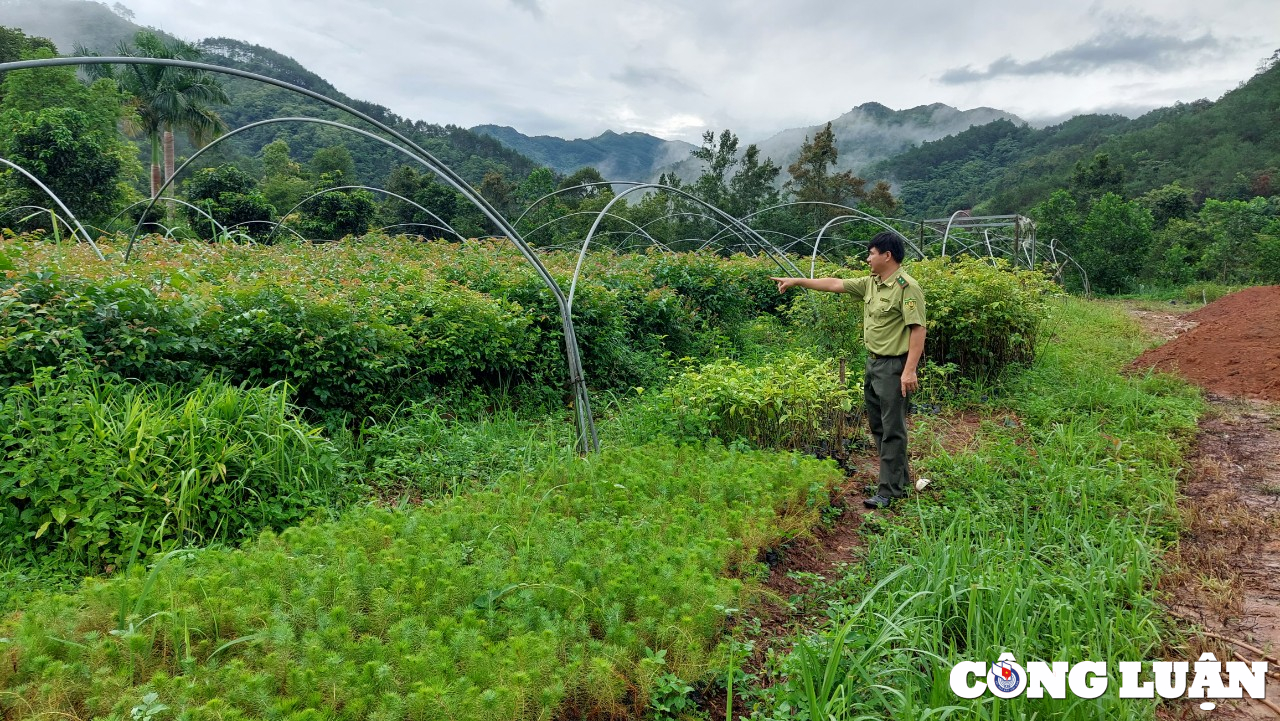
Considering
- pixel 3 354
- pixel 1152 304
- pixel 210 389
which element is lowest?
pixel 1152 304

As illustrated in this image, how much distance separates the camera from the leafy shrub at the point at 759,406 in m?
4.89

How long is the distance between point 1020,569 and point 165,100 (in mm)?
32295

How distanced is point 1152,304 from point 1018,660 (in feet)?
66.7

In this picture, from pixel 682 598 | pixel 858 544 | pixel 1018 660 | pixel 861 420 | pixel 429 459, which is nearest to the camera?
pixel 1018 660

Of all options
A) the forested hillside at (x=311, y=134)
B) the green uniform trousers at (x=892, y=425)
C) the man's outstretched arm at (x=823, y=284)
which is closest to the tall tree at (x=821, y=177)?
the forested hillside at (x=311, y=134)

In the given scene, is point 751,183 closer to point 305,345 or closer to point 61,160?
point 61,160

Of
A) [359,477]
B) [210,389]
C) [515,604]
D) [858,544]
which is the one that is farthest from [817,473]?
[210,389]

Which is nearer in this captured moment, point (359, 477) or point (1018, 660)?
point (1018, 660)

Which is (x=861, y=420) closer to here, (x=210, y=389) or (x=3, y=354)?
(x=210, y=389)

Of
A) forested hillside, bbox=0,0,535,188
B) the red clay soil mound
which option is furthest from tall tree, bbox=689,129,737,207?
the red clay soil mound

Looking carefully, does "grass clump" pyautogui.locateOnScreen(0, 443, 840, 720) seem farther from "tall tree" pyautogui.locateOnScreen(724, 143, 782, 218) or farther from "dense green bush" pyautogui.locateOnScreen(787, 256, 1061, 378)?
"tall tree" pyautogui.locateOnScreen(724, 143, 782, 218)

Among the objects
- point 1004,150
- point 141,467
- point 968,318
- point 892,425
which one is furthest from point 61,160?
point 1004,150

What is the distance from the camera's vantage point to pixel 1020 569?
301 centimetres

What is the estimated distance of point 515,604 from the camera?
2.44 metres
